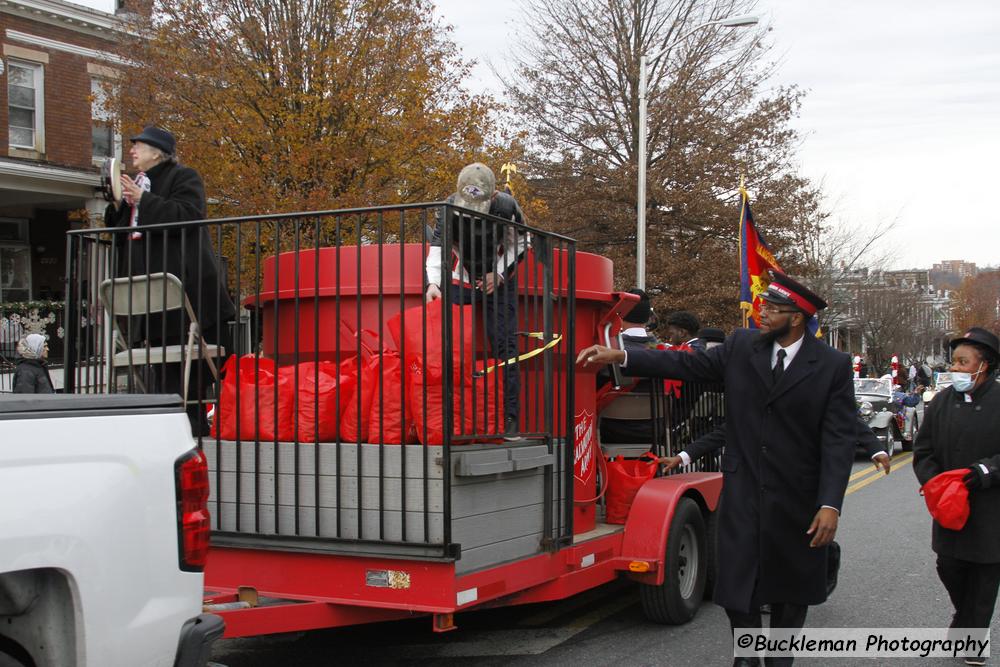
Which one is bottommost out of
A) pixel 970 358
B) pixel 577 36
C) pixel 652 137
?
pixel 970 358

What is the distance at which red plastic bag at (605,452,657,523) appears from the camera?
626 cm

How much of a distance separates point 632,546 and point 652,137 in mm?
21578

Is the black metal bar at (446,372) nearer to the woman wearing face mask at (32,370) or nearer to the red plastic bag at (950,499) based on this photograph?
the red plastic bag at (950,499)

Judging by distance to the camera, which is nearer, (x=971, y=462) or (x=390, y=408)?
(x=390, y=408)

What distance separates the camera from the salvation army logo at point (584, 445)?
5.74m

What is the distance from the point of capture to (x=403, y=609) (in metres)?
4.32

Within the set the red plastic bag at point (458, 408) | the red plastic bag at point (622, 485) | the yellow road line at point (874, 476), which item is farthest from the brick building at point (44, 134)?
the red plastic bag at point (458, 408)

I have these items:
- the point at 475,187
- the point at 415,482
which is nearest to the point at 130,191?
the point at 475,187

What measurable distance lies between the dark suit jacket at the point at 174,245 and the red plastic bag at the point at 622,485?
8.17 feet

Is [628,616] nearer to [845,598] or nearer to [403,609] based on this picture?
[845,598]

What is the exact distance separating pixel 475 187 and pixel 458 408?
135 cm

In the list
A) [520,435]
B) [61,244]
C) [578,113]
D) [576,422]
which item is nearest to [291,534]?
[520,435]

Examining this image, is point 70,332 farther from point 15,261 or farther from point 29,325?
point 15,261

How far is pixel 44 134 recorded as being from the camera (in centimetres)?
2198
